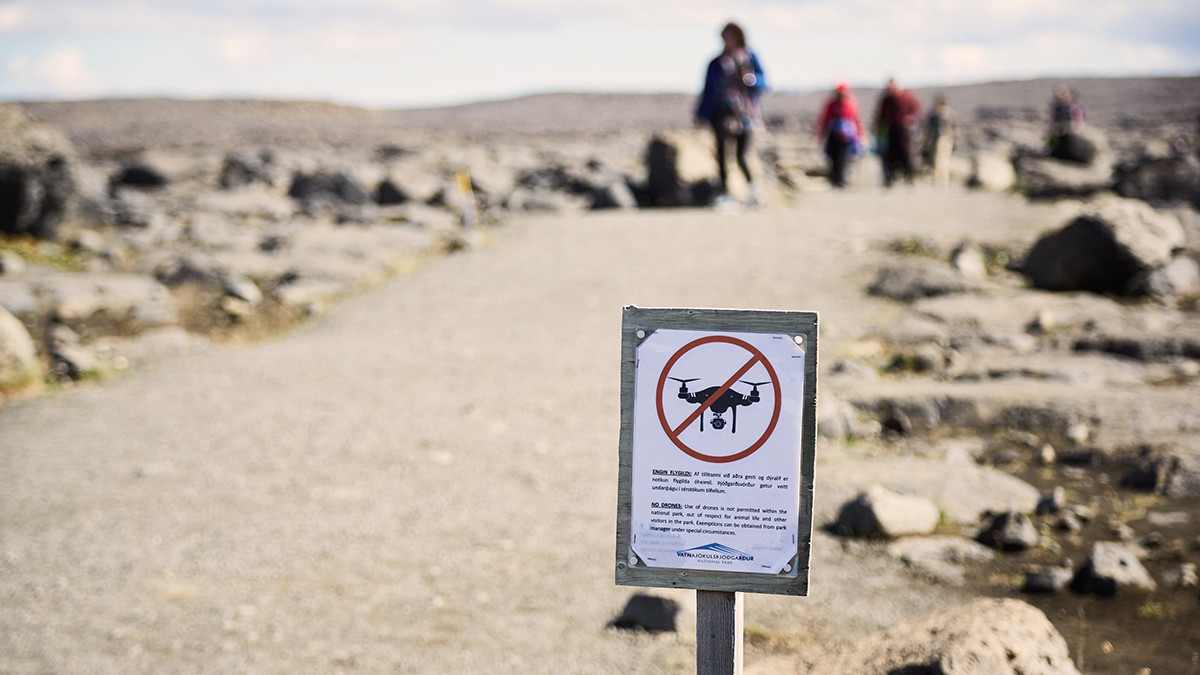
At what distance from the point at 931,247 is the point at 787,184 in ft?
25.4

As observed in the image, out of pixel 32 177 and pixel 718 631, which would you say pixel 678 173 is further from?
pixel 718 631

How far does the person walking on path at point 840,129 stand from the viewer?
15266mm

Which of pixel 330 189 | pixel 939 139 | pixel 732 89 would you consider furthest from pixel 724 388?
pixel 330 189

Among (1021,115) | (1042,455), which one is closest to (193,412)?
(1042,455)

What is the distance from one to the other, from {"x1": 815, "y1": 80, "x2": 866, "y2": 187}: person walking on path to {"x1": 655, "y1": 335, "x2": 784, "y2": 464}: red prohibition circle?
44.5 ft

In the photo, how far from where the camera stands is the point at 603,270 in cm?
1059

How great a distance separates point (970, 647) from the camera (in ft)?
9.05

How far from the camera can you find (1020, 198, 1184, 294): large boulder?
8516 millimetres

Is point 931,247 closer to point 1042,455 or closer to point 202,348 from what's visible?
point 1042,455

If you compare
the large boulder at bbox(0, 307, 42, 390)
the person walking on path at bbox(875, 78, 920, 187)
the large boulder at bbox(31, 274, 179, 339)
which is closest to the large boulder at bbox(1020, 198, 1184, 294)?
the person walking on path at bbox(875, 78, 920, 187)

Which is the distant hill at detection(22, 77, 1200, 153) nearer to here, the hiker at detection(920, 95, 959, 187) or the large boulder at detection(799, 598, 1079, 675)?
the hiker at detection(920, 95, 959, 187)

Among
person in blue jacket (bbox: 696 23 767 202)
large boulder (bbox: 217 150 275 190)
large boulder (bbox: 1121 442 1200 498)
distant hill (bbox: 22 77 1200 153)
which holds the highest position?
distant hill (bbox: 22 77 1200 153)

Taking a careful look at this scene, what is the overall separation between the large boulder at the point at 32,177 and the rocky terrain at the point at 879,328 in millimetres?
41

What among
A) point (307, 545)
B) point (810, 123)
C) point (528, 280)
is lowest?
point (307, 545)
